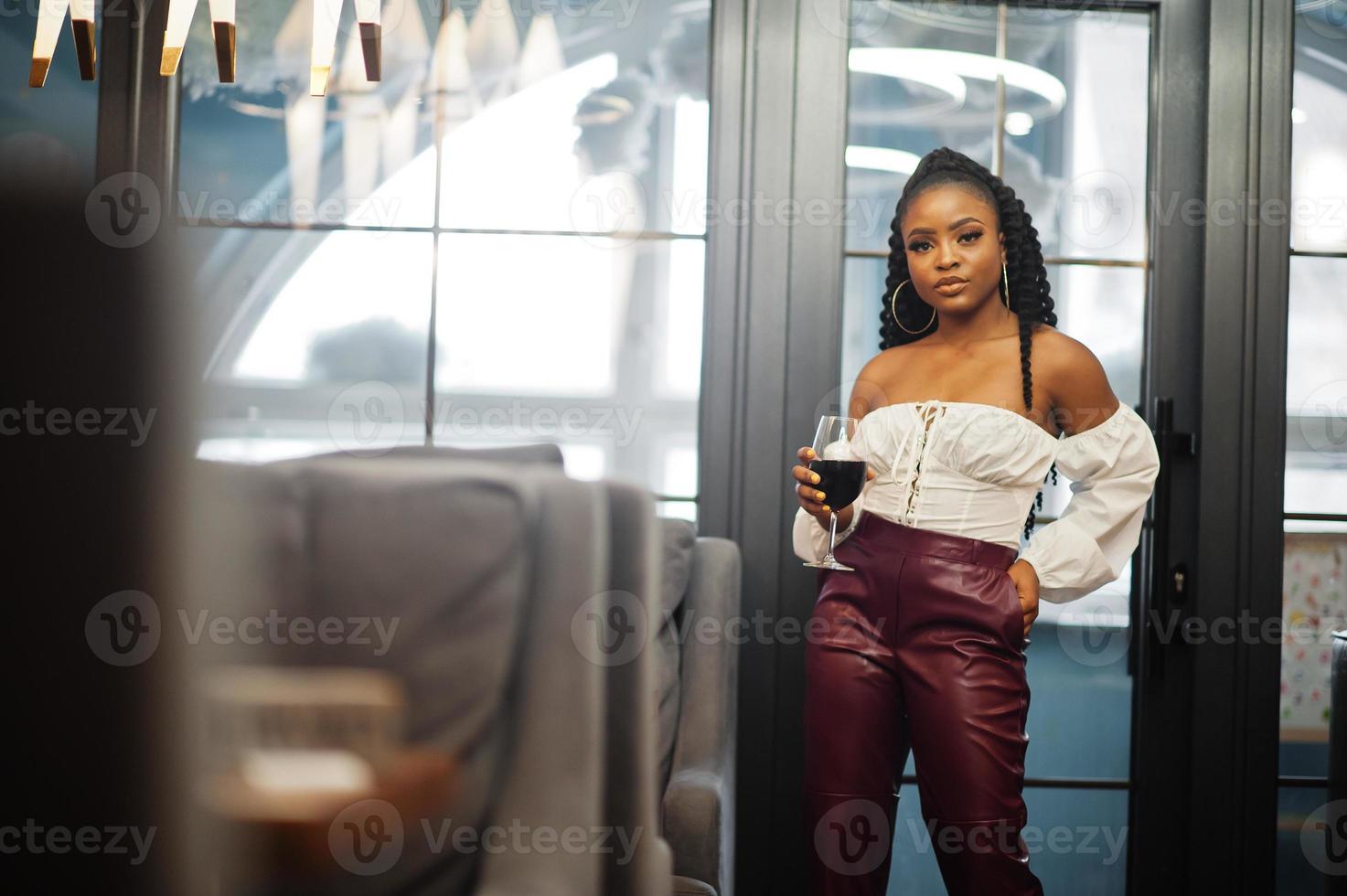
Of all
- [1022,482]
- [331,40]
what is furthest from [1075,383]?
[331,40]

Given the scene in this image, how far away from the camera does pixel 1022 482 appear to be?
155cm

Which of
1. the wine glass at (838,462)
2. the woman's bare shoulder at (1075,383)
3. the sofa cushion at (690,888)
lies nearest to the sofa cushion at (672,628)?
the sofa cushion at (690,888)

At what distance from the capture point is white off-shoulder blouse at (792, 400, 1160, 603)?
1523 millimetres

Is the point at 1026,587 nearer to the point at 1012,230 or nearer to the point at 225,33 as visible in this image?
the point at 1012,230

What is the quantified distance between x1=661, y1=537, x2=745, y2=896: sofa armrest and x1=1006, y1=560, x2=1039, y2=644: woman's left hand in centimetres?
47

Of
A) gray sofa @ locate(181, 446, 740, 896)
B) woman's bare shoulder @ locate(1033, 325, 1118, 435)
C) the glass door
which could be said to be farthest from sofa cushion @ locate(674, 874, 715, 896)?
the glass door

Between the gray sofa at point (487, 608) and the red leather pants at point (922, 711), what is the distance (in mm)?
1248

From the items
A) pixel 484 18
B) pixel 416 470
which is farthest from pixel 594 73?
pixel 416 470

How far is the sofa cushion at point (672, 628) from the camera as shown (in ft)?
5.18

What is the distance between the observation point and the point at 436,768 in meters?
0.26

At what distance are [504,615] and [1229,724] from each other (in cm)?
221

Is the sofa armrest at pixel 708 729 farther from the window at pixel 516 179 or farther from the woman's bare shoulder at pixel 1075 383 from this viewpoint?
the woman's bare shoulder at pixel 1075 383

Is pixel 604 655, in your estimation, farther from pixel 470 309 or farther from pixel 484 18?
pixel 484 18

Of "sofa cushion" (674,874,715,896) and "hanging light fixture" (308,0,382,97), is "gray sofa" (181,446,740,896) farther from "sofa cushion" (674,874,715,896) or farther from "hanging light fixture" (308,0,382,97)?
"sofa cushion" (674,874,715,896)
